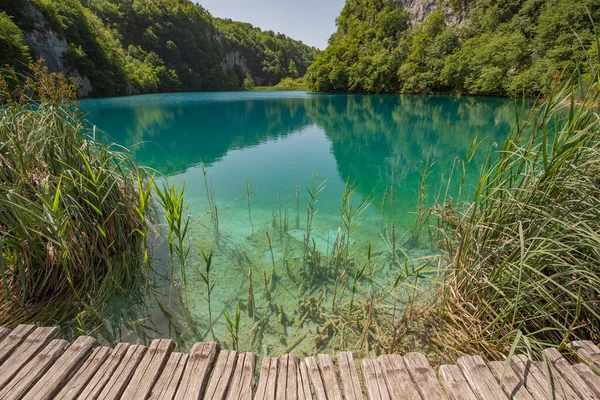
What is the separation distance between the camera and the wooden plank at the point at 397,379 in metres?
1.18

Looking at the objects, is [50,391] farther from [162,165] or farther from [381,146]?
[381,146]

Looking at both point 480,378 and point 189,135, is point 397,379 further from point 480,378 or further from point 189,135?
point 189,135

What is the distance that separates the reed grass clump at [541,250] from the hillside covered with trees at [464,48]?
1203 centimetres

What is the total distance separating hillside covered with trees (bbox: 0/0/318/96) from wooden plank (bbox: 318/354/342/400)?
9.65ft

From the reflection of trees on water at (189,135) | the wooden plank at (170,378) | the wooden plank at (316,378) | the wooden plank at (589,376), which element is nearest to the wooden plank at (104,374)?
the wooden plank at (170,378)

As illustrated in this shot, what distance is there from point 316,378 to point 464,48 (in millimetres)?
37096

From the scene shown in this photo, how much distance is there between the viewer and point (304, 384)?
4.10ft

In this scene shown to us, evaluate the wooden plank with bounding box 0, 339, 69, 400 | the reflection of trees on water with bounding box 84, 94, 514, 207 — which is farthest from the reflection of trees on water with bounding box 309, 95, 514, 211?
the wooden plank with bounding box 0, 339, 69, 400

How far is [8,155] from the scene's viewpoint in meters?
2.37

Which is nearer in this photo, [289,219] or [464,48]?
[289,219]

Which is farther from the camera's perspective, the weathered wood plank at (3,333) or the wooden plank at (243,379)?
the weathered wood plank at (3,333)

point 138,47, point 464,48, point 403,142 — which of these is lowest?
point 403,142

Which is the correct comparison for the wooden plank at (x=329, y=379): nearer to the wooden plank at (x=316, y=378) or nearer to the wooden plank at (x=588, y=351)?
the wooden plank at (x=316, y=378)

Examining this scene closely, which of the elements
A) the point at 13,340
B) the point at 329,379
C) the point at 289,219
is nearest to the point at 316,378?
the point at 329,379
